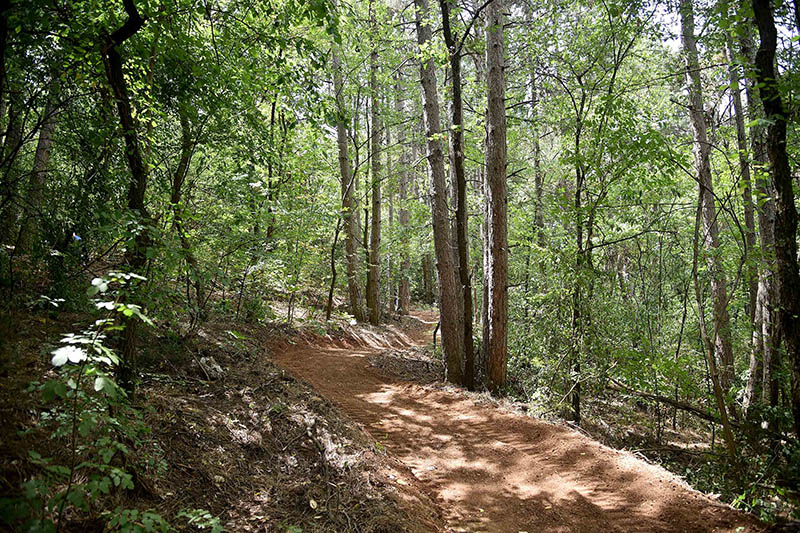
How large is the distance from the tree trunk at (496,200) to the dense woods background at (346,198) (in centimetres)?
5

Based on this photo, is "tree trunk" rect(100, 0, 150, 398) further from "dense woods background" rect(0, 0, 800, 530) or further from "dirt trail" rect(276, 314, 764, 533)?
"dirt trail" rect(276, 314, 764, 533)

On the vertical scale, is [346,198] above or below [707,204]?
above

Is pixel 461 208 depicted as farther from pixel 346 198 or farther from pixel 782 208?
pixel 346 198

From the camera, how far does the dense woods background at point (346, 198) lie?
3309mm

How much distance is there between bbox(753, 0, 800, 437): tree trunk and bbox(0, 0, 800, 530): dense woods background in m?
0.02

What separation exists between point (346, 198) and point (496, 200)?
682cm

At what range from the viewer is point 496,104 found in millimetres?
8398

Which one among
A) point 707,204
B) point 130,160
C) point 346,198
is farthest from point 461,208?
point 707,204

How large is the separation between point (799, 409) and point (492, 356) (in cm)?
530

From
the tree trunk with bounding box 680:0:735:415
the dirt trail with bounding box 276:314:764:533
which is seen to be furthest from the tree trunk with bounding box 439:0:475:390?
the tree trunk with bounding box 680:0:735:415

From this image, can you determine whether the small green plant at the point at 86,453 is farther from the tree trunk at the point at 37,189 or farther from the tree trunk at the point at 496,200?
the tree trunk at the point at 496,200

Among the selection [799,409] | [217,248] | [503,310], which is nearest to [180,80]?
[217,248]

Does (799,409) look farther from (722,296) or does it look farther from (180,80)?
(722,296)

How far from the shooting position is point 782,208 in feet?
12.5
